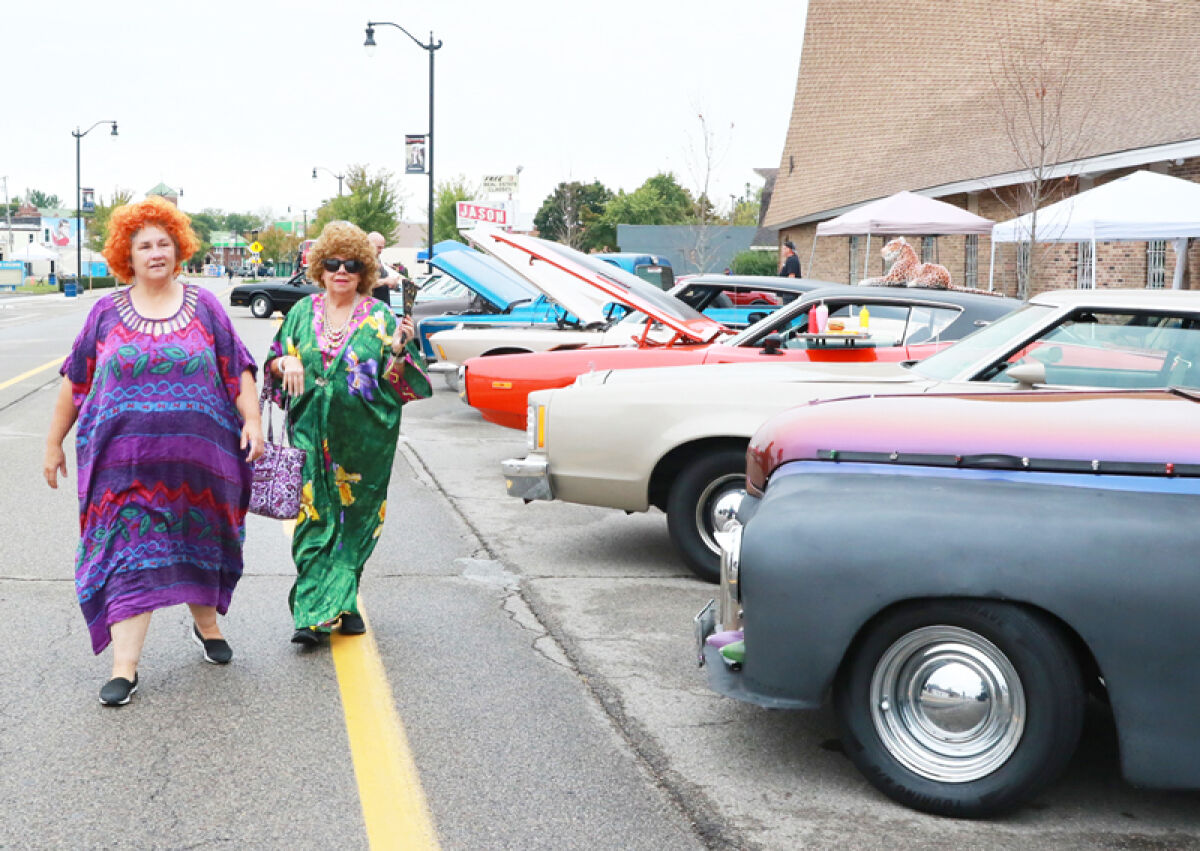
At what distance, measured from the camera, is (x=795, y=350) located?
8562 mm

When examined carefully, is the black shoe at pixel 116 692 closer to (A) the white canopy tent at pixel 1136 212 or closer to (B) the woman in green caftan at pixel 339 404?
(B) the woman in green caftan at pixel 339 404

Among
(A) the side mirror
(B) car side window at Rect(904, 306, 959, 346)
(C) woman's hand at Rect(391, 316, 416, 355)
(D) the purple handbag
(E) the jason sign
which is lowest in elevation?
(D) the purple handbag

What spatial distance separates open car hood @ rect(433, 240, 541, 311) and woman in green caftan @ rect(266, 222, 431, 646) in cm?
891

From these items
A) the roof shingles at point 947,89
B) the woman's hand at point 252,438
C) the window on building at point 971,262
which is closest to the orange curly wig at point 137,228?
the woman's hand at point 252,438

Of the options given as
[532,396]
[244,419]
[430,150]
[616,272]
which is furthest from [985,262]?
[244,419]

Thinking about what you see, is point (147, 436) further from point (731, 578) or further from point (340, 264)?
point (731, 578)

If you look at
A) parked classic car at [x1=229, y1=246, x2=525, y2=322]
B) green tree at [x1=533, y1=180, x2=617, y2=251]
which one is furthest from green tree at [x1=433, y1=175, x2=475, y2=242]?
parked classic car at [x1=229, y1=246, x2=525, y2=322]

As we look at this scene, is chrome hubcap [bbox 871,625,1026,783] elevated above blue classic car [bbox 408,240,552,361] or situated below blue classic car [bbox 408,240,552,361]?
below

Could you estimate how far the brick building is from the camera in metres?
20.6

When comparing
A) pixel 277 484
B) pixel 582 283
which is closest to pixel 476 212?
pixel 582 283

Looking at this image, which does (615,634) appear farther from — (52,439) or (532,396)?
(52,439)

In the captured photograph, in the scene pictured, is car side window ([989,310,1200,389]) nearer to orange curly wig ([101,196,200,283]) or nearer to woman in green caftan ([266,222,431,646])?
woman in green caftan ([266,222,431,646])

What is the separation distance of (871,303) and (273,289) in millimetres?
29134

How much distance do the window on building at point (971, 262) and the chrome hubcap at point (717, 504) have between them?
21643mm
